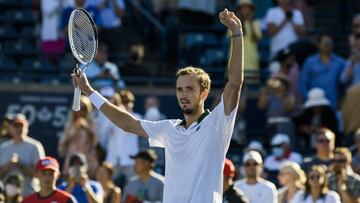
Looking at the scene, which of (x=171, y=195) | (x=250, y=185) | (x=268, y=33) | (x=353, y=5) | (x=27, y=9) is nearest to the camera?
(x=171, y=195)

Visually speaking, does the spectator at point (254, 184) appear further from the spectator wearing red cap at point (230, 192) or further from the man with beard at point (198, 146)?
the man with beard at point (198, 146)

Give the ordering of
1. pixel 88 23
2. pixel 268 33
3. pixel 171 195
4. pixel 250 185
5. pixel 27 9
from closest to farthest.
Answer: pixel 171 195 < pixel 88 23 < pixel 250 185 < pixel 268 33 < pixel 27 9

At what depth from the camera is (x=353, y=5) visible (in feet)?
68.6

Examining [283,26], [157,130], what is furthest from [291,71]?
[157,130]

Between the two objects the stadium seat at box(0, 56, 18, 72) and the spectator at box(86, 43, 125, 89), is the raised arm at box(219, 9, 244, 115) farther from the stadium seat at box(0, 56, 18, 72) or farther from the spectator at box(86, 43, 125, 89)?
the stadium seat at box(0, 56, 18, 72)

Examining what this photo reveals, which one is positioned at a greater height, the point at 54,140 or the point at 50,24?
the point at 50,24

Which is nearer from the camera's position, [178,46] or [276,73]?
[276,73]

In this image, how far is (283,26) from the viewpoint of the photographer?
17.8 metres

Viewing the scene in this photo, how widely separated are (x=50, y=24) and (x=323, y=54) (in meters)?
3.88

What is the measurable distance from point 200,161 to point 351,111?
8.14 m

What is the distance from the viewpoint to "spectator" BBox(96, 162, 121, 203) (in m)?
13.9

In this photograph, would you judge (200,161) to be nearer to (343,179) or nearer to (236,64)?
(236,64)

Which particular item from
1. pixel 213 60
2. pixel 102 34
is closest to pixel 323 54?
pixel 213 60

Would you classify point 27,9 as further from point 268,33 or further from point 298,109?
point 298,109
